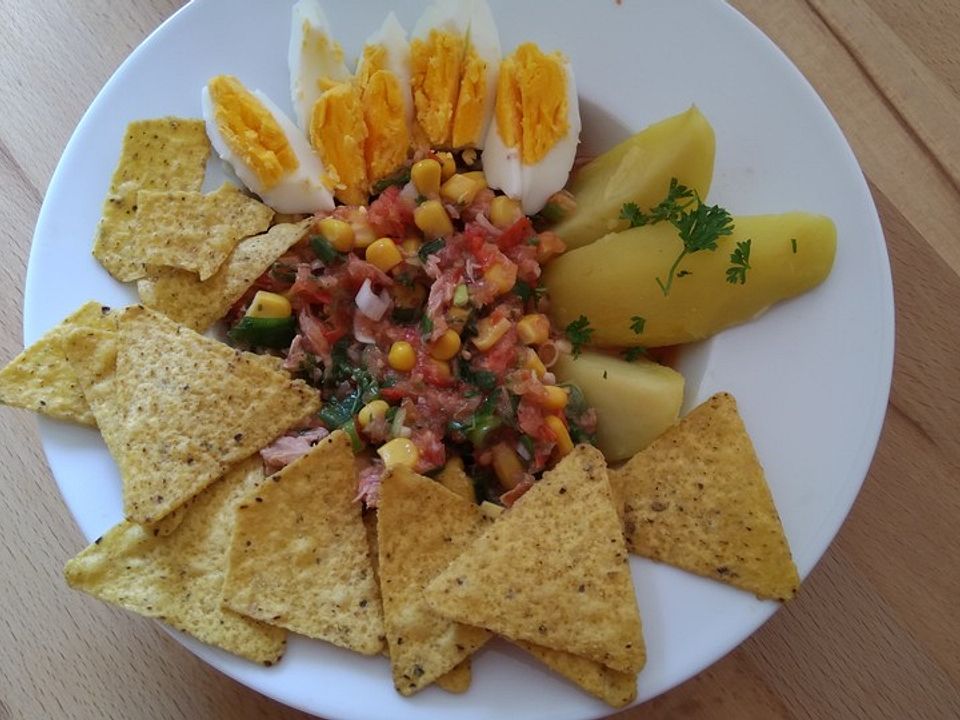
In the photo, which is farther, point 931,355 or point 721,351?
point 931,355

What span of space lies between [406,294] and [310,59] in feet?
2.38

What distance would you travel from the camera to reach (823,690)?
2.52 m

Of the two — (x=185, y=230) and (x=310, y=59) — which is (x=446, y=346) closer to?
(x=185, y=230)

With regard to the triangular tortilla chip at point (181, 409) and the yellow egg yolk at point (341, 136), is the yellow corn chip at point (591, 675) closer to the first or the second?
the triangular tortilla chip at point (181, 409)

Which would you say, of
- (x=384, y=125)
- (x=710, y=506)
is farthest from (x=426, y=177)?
(x=710, y=506)

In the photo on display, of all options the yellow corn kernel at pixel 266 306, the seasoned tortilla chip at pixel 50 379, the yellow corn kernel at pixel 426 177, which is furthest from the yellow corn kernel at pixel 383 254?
the seasoned tortilla chip at pixel 50 379

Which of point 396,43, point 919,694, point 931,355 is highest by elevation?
point 396,43

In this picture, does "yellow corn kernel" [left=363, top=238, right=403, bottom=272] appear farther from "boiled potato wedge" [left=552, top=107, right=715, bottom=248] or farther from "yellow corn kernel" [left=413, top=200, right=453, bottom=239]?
"boiled potato wedge" [left=552, top=107, right=715, bottom=248]

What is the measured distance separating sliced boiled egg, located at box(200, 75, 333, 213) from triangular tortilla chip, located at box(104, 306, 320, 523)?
0.49 m

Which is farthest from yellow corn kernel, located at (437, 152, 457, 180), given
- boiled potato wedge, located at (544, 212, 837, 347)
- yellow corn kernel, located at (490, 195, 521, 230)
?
boiled potato wedge, located at (544, 212, 837, 347)

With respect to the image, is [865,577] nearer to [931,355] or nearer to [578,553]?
[931,355]

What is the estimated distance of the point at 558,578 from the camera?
2020mm

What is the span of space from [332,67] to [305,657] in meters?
1.63

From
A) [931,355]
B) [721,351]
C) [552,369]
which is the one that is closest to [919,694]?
[931,355]
